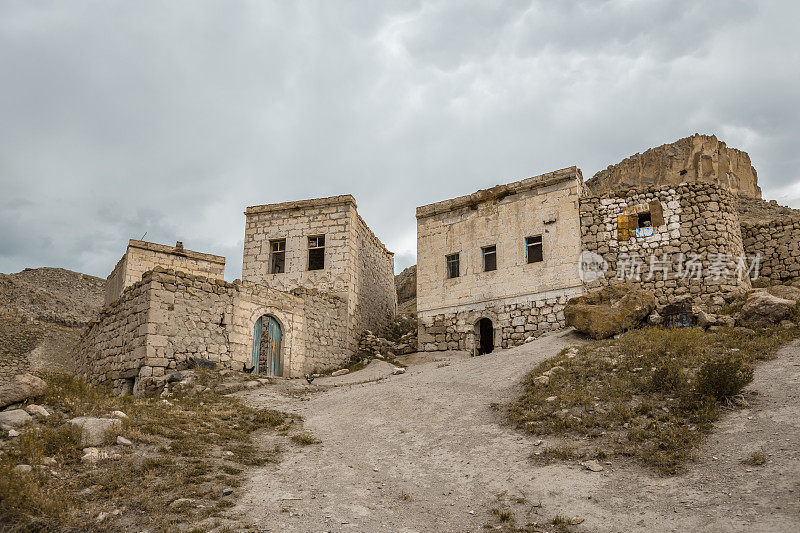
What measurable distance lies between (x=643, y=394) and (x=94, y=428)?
8353mm

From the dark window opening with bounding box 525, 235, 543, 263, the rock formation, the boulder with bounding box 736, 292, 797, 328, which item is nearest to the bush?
the boulder with bounding box 736, 292, 797, 328

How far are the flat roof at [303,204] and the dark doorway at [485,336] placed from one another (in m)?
6.89

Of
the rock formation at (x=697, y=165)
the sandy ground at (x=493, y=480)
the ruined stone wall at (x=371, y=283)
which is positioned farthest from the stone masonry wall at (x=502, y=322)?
Result: the rock formation at (x=697, y=165)

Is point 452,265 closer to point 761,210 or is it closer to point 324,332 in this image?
point 324,332

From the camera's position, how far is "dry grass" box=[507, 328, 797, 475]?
746cm

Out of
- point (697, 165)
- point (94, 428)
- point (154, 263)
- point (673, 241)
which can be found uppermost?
point (697, 165)

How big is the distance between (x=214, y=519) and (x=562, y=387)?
21.0 ft

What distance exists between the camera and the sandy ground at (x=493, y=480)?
569cm

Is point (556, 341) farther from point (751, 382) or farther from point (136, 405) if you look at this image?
point (136, 405)

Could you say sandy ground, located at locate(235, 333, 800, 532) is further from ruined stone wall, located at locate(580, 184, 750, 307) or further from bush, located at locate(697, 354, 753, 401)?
ruined stone wall, located at locate(580, 184, 750, 307)

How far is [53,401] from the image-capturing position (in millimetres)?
8258

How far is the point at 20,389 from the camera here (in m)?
8.07

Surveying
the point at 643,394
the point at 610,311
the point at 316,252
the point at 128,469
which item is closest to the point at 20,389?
the point at 128,469

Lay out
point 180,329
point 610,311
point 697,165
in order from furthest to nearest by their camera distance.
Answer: point 697,165 < point 180,329 < point 610,311
